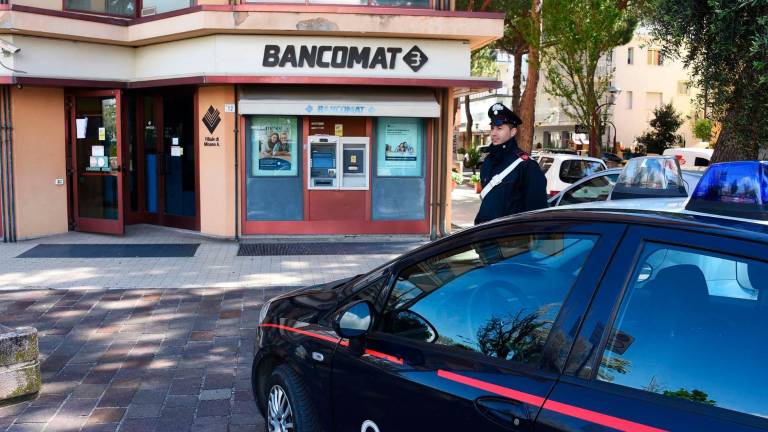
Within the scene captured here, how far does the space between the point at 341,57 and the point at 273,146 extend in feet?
6.15

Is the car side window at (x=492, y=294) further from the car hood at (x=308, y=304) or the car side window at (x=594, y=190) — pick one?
the car side window at (x=594, y=190)

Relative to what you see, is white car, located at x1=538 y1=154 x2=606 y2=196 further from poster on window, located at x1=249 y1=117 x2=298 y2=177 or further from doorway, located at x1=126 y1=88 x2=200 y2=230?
doorway, located at x1=126 y1=88 x2=200 y2=230

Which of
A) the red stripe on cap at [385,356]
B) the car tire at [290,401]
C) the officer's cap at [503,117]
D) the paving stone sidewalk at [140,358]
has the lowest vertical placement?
the paving stone sidewalk at [140,358]

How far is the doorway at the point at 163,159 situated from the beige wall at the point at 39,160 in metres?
1.39

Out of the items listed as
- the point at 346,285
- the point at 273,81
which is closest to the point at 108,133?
the point at 273,81

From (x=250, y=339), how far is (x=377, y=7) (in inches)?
276

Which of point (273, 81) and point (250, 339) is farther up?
point (273, 81)

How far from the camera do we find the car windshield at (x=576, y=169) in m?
17.0

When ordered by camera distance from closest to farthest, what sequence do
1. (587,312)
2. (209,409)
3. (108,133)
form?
(587,312)
(209,409)
(108,133)

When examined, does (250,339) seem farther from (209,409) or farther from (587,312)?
(587,312)

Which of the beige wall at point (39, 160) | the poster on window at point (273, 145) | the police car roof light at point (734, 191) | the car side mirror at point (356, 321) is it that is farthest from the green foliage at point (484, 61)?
the police car roof light at point (734, 191)

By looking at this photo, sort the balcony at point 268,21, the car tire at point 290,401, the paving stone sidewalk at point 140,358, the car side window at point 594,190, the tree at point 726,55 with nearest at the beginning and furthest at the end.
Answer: the car tire at point 290,401 < the paving stone sidewalk at point 140,358 < the tree at point 726,55 < the balcony at point 268,21 < the car side window at point 594,190

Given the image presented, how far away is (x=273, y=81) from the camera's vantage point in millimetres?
11984

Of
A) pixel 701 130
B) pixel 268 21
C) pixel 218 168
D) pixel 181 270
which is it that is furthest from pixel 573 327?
pixel 701 130
